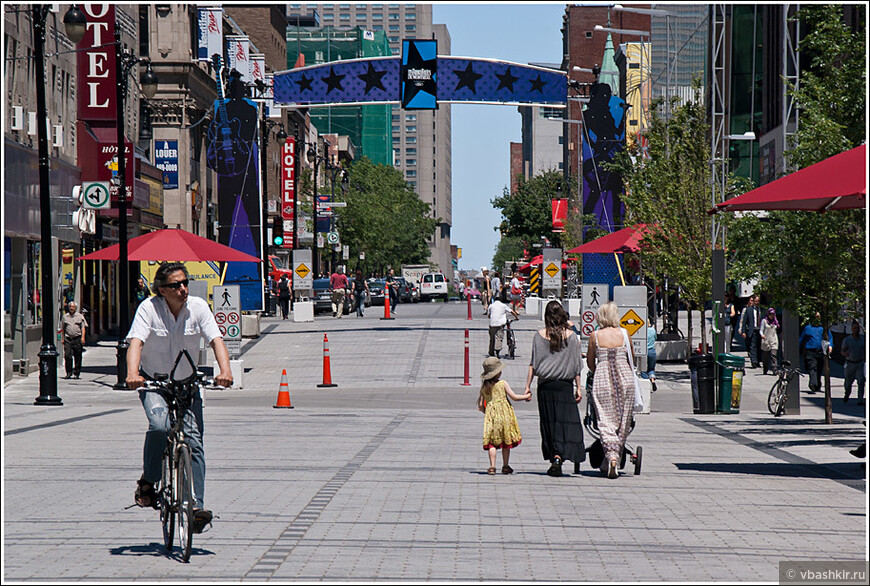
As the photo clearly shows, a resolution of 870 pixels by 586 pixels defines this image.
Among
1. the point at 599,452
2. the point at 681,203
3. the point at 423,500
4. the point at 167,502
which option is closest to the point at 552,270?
the point at 681,203

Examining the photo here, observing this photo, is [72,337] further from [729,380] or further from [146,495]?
[146,495]

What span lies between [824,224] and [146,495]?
38.1 feet

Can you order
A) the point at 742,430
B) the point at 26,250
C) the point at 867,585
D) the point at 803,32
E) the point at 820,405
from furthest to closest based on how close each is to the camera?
the point at 803,32 → the point at 26,250 → the point at 820,405 → the point at 742,430 → the point at 867,585

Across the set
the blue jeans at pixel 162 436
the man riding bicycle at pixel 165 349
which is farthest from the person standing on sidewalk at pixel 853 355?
the blue jeans at pixel 162 436

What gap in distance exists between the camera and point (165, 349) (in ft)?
27.6

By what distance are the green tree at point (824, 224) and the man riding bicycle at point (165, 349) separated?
10.2 m

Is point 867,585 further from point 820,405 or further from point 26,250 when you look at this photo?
point 26,250

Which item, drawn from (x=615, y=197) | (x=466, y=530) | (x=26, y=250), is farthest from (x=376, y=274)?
(x=466, y=530)

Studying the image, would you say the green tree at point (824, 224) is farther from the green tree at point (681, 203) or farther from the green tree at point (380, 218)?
the green tree at point (380, 218)

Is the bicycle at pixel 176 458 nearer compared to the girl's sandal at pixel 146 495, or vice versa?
the bicycle at pixel 176 458

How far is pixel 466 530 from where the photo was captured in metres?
9.05

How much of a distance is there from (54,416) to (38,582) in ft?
43.5

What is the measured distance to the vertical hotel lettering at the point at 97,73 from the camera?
33906 mm

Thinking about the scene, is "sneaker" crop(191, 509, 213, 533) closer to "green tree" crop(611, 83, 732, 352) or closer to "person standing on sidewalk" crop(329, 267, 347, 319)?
"green tree" crop(611, 83, 732, 352)
